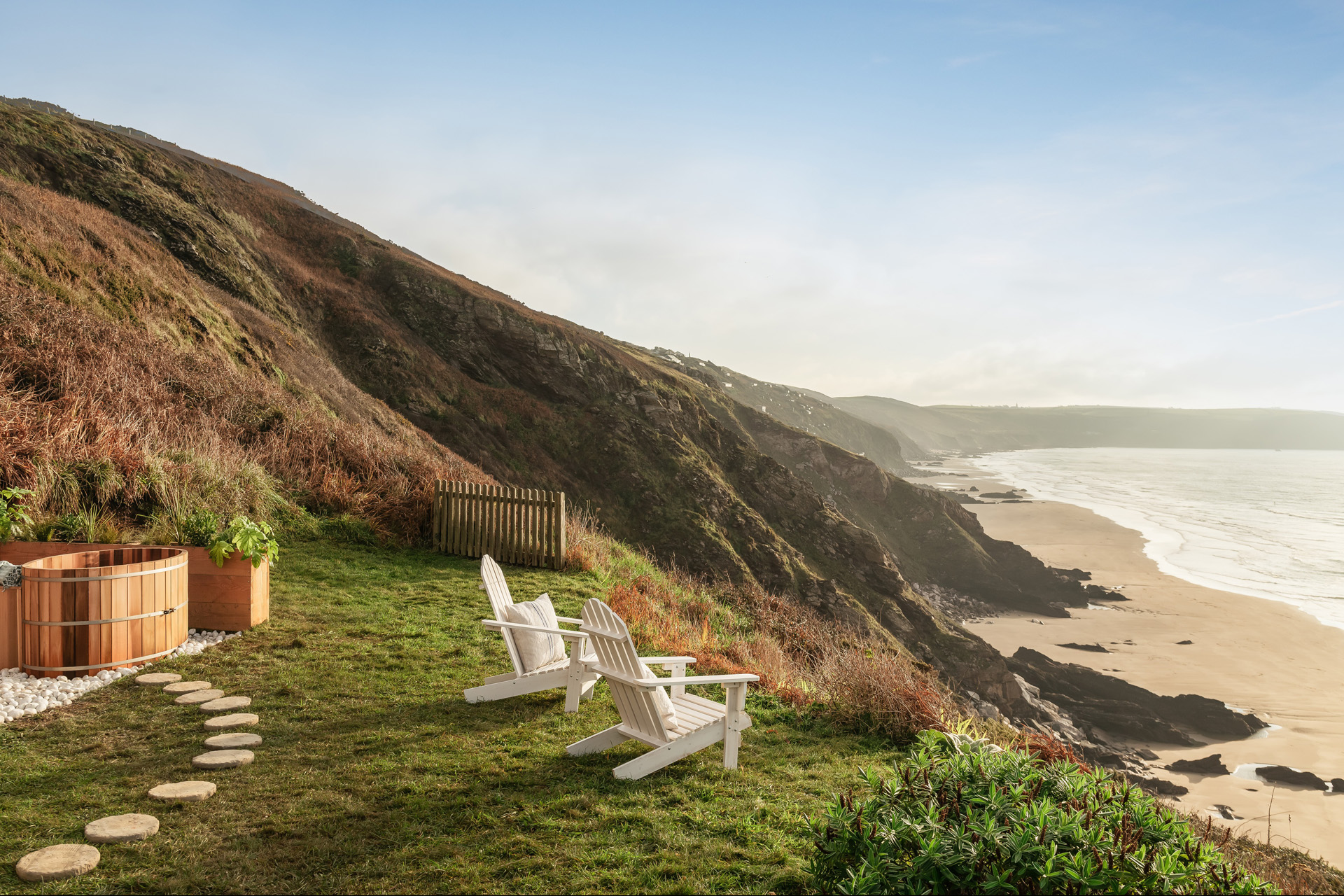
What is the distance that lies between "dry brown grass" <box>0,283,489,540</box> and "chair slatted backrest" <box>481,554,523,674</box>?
4840mm

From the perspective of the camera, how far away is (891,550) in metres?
39.0

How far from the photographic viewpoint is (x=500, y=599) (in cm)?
645

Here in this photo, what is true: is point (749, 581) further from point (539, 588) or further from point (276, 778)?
point (276, 778)

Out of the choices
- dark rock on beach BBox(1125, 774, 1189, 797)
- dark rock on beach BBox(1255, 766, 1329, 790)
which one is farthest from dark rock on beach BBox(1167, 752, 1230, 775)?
dark rock on beach BBox(1125, 774, 1189, 797)

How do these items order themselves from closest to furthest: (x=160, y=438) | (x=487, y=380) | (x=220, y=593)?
1. (x=220, y=593)
2. (x=160, y=438)
3. (x=487, y=380)

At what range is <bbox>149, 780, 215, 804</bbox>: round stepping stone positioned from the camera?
3.95 m

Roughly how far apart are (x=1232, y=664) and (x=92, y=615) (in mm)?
27290

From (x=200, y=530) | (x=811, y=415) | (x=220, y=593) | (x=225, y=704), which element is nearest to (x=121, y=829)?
(x=225, y=704)

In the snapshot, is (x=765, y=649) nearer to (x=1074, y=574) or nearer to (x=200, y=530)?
(x=200, y=530)

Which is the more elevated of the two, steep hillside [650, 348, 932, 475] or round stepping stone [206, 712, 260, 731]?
steep hillside [650, 348, 932, 475]

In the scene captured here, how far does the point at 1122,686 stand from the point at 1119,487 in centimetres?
6222

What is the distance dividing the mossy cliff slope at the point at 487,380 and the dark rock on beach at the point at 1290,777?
643 centimetres

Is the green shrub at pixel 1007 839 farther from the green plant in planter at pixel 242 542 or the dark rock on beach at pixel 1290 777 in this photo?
the dark rock on beach at pixel 1290 777

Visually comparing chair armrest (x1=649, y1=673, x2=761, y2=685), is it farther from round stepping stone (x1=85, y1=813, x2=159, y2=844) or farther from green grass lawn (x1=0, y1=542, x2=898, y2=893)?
round stepping stone (x1=85, y1=813, x2=159, y2=844)
